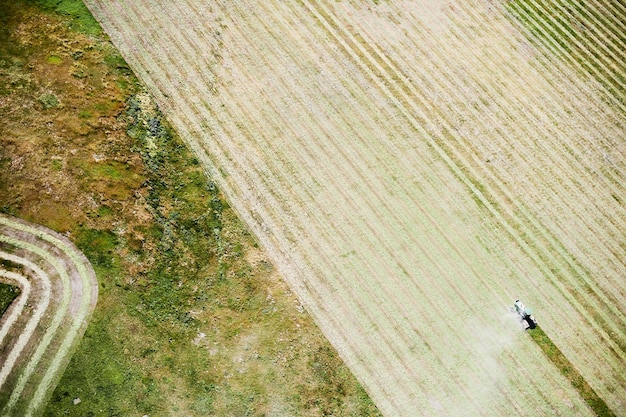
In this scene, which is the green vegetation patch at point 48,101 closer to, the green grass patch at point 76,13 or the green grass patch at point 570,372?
the green grass patch at point 76,13

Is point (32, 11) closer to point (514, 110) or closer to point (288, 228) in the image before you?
point (288, 228)

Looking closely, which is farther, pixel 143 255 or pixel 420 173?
pixel 420 173

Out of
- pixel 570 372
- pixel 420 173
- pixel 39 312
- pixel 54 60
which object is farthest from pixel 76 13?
pixel 570 372

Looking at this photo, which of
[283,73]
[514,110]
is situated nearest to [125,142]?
[283,73]

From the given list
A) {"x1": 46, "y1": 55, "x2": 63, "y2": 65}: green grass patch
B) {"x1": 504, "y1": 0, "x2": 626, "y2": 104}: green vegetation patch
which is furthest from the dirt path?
{"x1": 504, "y1": 0, "x2": 626, "y2": 104}: green vegetation patch

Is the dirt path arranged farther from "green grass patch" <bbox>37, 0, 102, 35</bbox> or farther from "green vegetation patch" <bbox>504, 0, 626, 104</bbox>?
"green vegetation patch" <bbox>504, 0, 626, 104</bbox>

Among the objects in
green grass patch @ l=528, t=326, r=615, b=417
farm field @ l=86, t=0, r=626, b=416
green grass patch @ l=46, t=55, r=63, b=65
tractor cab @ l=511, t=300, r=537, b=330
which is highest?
green grass patch @ l=46, t=55, r=63, b=65

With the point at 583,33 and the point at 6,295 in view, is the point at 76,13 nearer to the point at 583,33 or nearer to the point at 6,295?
the point at 6,295
